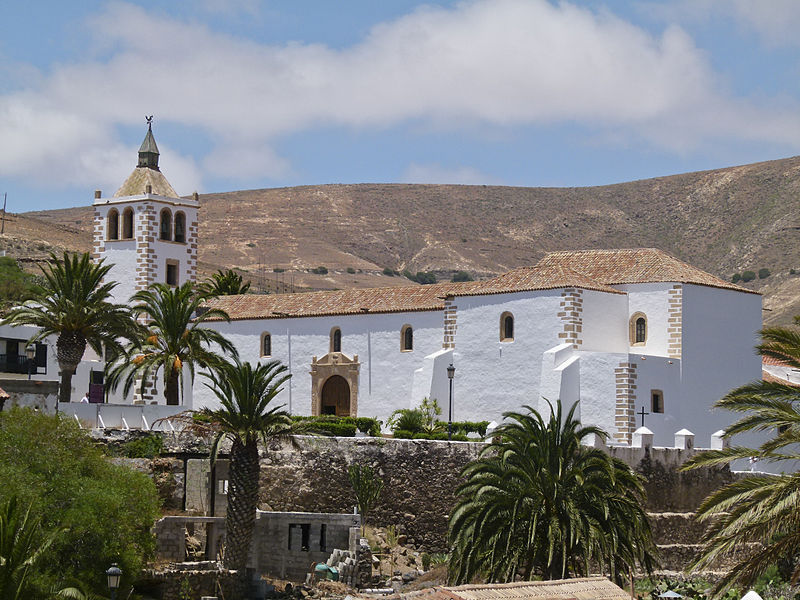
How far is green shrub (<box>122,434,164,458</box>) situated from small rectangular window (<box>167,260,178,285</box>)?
541 inches

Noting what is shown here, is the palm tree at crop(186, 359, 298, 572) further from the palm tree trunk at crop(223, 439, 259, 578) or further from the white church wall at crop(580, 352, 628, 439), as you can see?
the white church wall at crop(580, 352, 628, 439)

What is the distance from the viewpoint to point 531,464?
Answer: 27828 millimetres

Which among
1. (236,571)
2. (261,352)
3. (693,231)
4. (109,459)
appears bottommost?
(236,571)

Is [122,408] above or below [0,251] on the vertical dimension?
below

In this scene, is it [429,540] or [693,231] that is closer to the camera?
[429,540]

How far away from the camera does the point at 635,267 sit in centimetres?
4344

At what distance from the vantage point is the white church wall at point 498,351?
4075cm

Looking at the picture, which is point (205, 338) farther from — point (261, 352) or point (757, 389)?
point (757, 389)

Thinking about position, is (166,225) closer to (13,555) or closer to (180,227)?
(180,227)

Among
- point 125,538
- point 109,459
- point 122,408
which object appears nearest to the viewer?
point 125,538

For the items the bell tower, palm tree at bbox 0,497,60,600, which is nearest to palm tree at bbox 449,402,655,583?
palm tree at bbox 0,497,60,600

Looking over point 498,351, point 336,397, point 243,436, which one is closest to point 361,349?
point 336,397

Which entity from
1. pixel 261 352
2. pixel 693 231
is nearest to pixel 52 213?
pixel 693 231

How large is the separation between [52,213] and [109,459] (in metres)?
104
